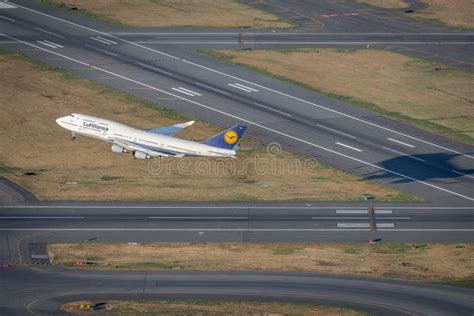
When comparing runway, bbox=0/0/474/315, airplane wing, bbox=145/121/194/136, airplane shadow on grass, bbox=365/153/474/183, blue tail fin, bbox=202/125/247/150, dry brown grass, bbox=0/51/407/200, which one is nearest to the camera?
runway, bbox=0/0/474/315

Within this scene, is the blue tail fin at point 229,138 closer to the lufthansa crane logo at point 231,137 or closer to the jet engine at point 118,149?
the lufthansa crane logo at point 231,137

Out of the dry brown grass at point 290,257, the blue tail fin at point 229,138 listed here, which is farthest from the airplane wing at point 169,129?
the dry brown grass at point 290,257

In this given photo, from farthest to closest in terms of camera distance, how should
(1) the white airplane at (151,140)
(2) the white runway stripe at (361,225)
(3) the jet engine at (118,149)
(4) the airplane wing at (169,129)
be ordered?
(4) the airplane wing at (169,129)
(3) the jet engine at (118,149)
(1) the white airplane at (151,140)
(2) the white runway stripe at (361,225)

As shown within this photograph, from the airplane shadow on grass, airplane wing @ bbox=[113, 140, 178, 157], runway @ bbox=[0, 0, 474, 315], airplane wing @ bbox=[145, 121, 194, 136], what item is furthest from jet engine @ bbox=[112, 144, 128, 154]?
the airplane shadow on grass

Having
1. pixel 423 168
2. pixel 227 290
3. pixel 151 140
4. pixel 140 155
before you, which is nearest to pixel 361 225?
pixel 423 168

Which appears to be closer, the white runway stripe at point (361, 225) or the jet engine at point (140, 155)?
the white runway stripe at point (361, 225)

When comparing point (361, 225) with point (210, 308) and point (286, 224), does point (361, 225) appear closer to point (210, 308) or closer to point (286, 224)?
point (286, 224)

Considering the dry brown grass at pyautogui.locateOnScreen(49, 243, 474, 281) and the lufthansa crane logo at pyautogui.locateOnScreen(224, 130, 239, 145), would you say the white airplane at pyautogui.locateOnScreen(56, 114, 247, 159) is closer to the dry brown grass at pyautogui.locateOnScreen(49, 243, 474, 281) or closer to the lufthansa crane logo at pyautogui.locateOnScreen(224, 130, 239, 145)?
the lufthansa crane logo at pyautogui.locateOnScreen(224, 130, 239, 145)
